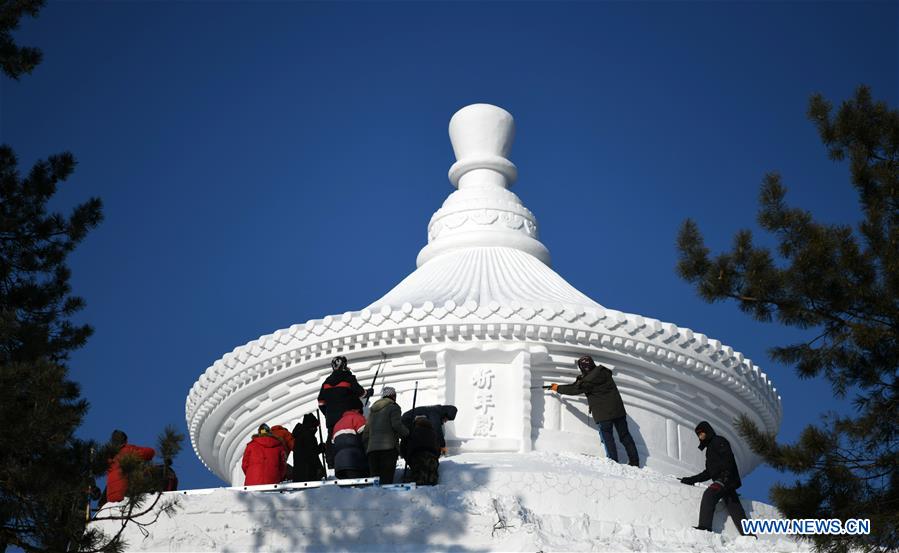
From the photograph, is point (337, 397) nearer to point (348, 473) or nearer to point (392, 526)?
point (348, 473)

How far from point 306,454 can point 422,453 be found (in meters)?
1.19

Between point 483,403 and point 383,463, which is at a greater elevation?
point 483,403

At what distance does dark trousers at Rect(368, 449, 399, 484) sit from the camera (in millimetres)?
12844

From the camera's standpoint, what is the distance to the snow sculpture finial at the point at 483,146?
19.7m

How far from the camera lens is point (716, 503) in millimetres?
13656

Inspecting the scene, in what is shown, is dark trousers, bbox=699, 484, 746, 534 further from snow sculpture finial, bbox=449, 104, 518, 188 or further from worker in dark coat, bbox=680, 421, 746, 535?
snow sculpture finial, bbox=449, 104, 518, 188

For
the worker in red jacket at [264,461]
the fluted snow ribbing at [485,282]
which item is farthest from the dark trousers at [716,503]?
the worker in red jacket at [264,461]

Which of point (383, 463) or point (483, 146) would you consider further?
point (483, 146)

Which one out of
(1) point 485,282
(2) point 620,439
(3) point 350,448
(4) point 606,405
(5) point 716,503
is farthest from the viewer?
(1) point 485,282

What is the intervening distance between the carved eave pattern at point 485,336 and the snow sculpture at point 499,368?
2cm

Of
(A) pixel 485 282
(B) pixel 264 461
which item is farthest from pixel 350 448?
(A) pixel 485 282

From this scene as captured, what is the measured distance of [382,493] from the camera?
40.4 ft

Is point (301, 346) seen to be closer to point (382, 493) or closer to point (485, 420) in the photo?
point (485, 420)

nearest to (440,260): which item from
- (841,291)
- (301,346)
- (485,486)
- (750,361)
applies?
(301,346)
